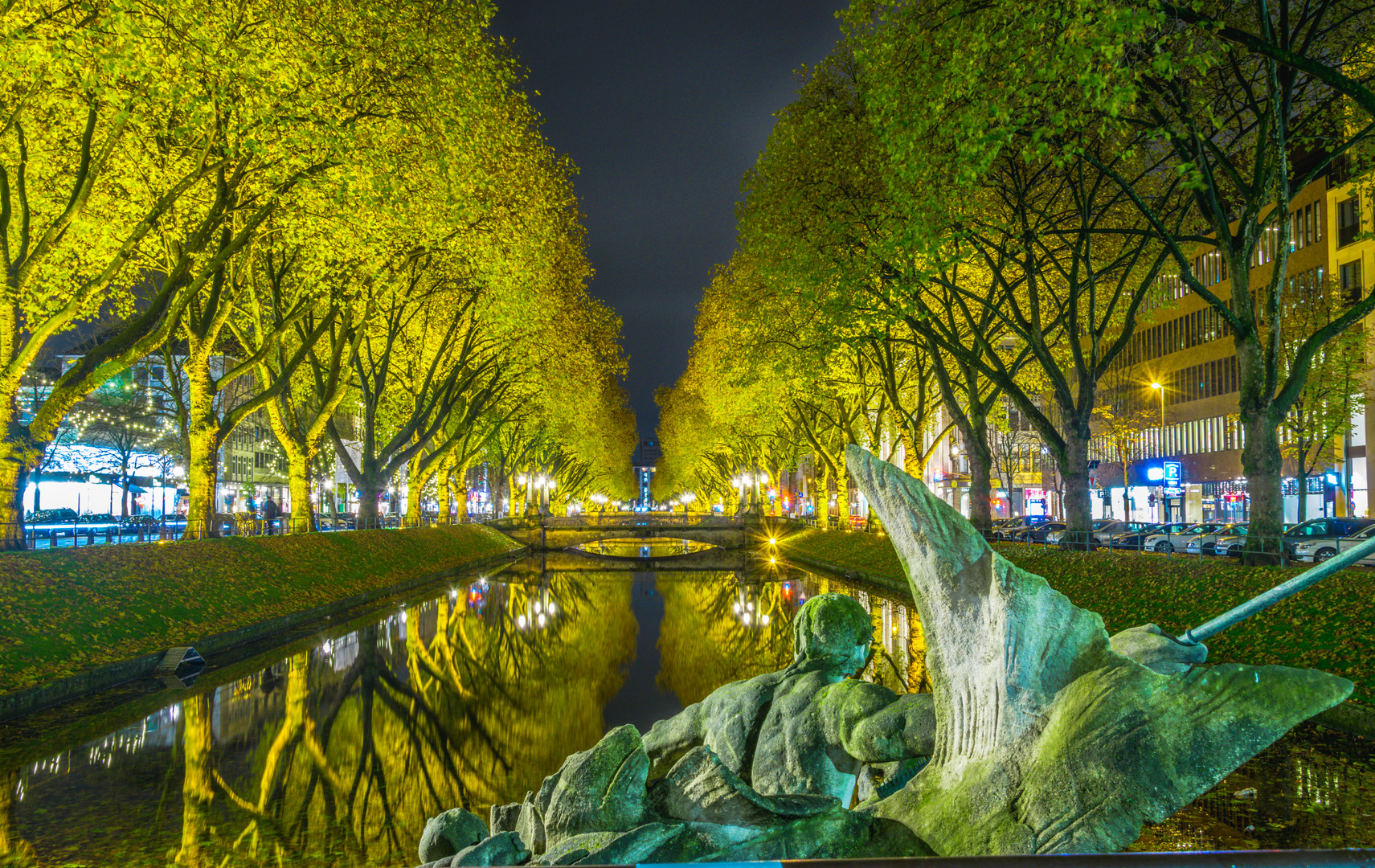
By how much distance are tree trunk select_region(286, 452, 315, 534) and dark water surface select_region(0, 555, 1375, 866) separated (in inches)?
329

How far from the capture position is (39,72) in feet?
40.9

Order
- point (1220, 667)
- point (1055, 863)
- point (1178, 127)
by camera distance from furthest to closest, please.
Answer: point (1178, 127) < point (1220, 667) < point (1055, 863)

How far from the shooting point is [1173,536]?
34.6 m

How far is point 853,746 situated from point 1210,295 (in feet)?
46.0

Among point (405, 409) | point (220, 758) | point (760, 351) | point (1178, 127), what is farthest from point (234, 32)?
point (405, 409)

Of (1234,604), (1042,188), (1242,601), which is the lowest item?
(1242,601)

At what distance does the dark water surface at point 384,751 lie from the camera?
659 centimetres

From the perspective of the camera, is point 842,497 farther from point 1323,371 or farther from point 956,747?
point 956,747

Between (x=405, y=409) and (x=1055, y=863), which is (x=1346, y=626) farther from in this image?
(x=405, y=409)

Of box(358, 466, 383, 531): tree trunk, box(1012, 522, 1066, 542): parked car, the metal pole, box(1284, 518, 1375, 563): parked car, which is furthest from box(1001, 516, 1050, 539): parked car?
the metal pole

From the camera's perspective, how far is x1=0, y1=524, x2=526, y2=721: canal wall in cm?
1173

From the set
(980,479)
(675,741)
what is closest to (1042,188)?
(980,479)

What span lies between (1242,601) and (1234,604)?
1108 mm

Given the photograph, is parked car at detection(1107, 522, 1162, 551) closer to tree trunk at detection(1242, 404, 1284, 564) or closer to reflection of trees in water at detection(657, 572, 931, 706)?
reflection of trees in water at detection(657, 572, 931, 706)
